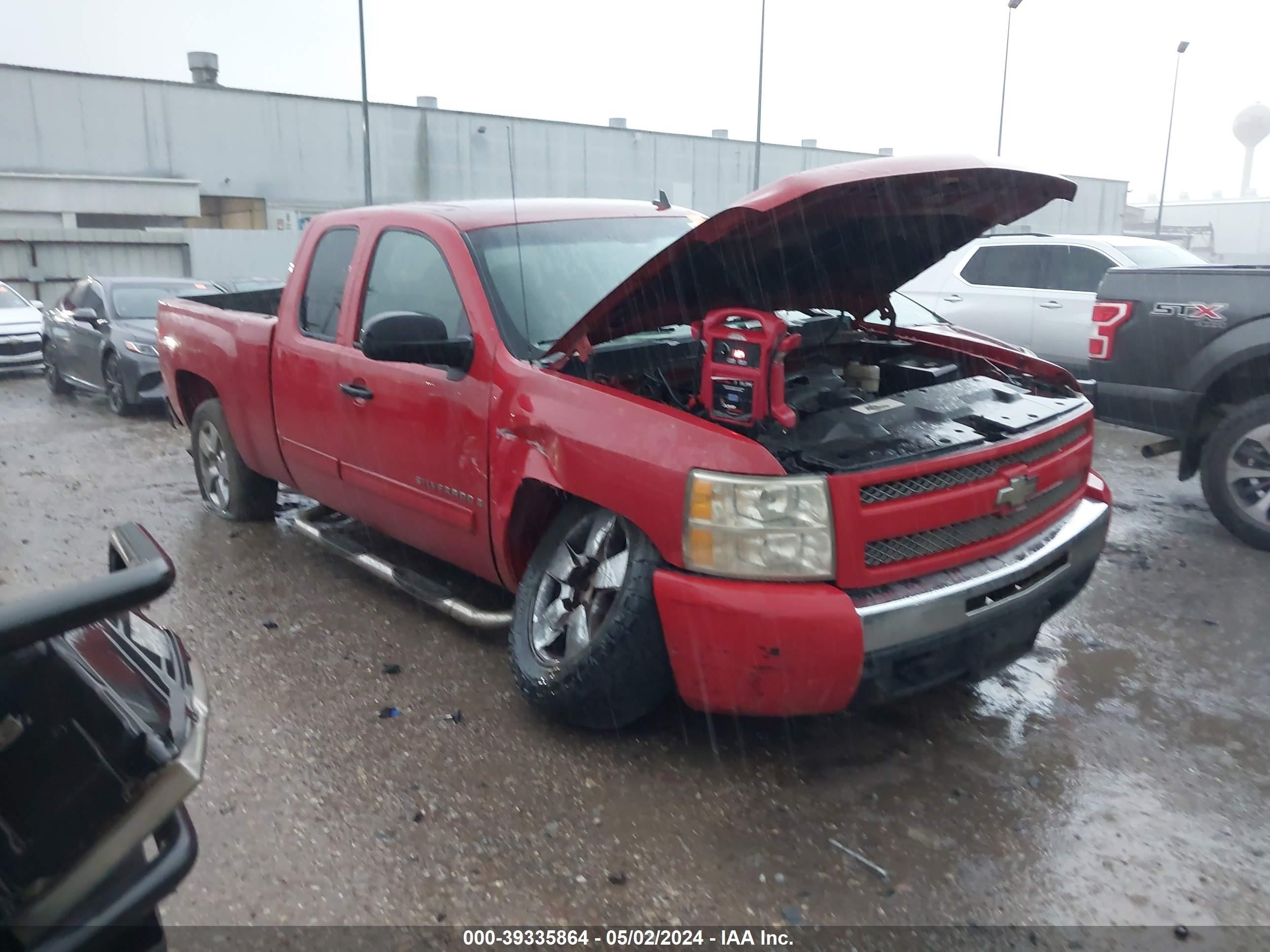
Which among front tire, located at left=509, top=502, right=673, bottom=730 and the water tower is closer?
front tire, located at left=509, top=502, right=673, bottom=730

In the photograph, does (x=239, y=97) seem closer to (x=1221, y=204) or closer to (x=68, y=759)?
(x=68, y=759)

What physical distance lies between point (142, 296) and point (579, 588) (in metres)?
9.95

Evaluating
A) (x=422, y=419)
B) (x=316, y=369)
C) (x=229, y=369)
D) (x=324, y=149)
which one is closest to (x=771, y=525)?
(x=422, y=419)

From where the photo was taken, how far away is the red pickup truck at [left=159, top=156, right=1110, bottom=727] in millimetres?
2889

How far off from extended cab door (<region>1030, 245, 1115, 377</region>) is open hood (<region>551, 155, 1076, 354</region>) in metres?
5.49

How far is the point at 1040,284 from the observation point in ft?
31.0

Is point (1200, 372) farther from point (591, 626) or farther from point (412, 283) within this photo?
point (412, 283)

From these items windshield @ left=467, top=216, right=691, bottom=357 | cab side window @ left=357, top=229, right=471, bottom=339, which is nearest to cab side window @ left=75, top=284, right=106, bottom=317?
cab side window @ left=357, top=229, right=471, bottom=339

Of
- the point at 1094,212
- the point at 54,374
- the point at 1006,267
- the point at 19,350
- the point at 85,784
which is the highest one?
the point at 1094,212

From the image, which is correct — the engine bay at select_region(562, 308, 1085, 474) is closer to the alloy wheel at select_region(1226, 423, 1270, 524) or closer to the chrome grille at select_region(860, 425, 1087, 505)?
the chrome grille at select_region(860, 425, 1087, 505)

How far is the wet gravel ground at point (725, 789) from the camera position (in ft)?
8.81

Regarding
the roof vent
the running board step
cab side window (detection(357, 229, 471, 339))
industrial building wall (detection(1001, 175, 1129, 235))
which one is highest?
the roof vent

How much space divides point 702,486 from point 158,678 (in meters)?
1.54

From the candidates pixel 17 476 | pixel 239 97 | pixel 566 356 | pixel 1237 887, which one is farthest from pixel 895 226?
pixel 239 97
